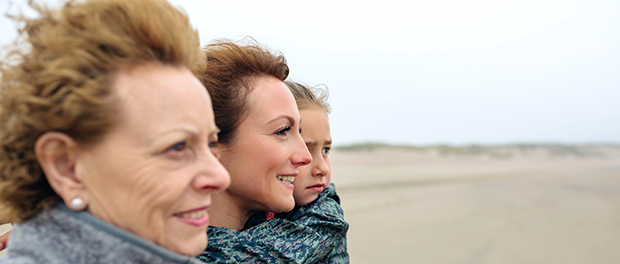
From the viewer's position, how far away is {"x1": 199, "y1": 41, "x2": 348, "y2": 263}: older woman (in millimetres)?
1869

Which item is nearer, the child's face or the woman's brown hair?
the woman's brown hair

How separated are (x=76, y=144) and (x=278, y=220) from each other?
114 centimetres

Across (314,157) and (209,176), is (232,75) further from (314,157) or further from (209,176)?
(209,176)

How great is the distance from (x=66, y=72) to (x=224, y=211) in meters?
1.11

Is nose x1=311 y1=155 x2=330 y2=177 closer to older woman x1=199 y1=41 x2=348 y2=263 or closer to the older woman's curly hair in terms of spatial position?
older woman x1=199 y1=41 x2=348 y2=263

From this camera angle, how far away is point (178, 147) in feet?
3.68

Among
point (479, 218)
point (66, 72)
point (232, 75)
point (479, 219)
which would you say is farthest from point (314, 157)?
point (479, 218)

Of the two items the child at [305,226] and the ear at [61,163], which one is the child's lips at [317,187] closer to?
the child at [305,226]

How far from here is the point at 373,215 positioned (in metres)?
10.5

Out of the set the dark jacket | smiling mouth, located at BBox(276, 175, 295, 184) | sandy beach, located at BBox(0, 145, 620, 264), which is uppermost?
smiling mouth, located at BBox(276, 175, 295, 184)

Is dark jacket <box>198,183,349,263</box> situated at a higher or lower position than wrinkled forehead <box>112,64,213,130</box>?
lower

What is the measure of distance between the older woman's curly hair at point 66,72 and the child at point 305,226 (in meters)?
0.80

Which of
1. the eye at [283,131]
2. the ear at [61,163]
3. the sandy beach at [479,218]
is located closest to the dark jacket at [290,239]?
the eye at [283,131]

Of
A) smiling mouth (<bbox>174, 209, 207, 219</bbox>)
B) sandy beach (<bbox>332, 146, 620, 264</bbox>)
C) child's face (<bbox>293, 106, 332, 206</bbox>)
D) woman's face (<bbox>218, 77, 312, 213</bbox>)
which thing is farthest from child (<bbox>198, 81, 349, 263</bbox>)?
sandy beach (<bbox>332, 146, 620, 264</bbox>)
